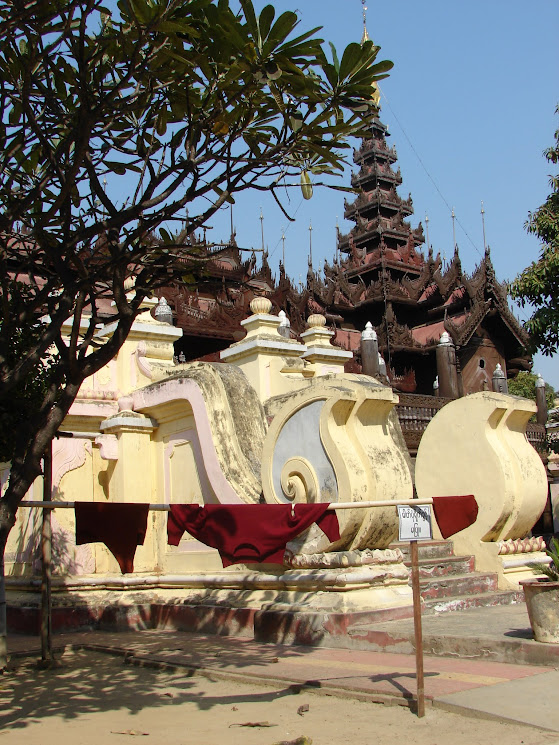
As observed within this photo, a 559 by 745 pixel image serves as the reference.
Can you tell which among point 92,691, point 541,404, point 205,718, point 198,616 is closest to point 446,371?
point 541,404

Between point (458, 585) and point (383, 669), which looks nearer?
point (383, 669)

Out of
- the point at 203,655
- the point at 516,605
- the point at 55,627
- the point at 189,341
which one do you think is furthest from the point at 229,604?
the point at 189,341

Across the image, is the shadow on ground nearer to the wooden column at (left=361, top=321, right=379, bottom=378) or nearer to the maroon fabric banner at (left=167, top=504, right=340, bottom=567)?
the maroon fabric banner at (left=167, top=504, right=340, bottom=567)

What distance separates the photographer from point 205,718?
4.93 metres

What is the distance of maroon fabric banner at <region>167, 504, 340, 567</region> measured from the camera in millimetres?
6754

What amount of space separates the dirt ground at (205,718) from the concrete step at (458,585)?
2.82 m

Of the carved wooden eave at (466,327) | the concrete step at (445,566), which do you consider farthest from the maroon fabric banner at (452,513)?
the carved wooden eave at (466,327)

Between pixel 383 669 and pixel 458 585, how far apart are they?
2.74 meters

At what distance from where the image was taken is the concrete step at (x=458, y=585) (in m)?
8.09

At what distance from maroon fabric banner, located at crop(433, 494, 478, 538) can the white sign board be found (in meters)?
1.02

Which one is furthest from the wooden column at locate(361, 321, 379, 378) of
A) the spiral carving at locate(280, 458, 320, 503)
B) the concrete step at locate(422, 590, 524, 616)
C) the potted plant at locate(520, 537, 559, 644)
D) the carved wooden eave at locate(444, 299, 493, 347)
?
the potted plant at locate(520, 537, 559, 644)

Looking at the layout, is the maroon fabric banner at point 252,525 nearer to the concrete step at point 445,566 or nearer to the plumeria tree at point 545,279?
the concrete step at point 445,566

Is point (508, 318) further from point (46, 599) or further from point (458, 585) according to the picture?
point (46, 599)

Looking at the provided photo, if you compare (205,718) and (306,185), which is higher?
(306,185)
